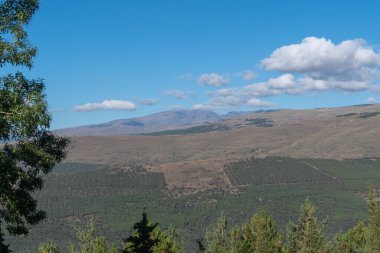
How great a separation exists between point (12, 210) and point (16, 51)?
304 inches

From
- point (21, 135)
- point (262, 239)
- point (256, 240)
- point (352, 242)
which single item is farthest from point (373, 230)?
point (21, 135)

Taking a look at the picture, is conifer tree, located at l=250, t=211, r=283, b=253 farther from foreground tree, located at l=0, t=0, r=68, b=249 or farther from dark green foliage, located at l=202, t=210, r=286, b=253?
foreground tree, located at l=0, t=0, r=68, b=249

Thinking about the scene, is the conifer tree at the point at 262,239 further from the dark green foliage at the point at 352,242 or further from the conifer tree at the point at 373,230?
the conifer tree at the point at 373,230

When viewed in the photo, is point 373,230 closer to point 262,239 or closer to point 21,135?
point 262,239

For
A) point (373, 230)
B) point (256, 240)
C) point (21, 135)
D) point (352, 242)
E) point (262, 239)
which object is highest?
point (21, 135)

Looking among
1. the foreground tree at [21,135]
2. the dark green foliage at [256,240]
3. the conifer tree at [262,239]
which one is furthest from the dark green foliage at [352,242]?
the foreground tree at [21,135]

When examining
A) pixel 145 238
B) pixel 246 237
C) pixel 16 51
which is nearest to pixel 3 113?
pixel 16 51

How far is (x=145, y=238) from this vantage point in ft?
89.7

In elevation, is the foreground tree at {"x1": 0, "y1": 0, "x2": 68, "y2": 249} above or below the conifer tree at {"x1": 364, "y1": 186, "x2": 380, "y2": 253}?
above

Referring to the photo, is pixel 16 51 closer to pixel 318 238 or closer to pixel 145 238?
pixel 145 238

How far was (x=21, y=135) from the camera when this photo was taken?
19719mm

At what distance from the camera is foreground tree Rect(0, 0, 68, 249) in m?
19.5

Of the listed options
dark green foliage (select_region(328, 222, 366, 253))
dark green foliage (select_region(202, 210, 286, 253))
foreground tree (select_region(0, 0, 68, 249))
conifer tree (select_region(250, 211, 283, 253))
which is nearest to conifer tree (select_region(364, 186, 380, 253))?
dark green foliage (select_region(328, 222, 366, 253))

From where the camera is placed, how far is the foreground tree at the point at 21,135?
19469 millimetres
